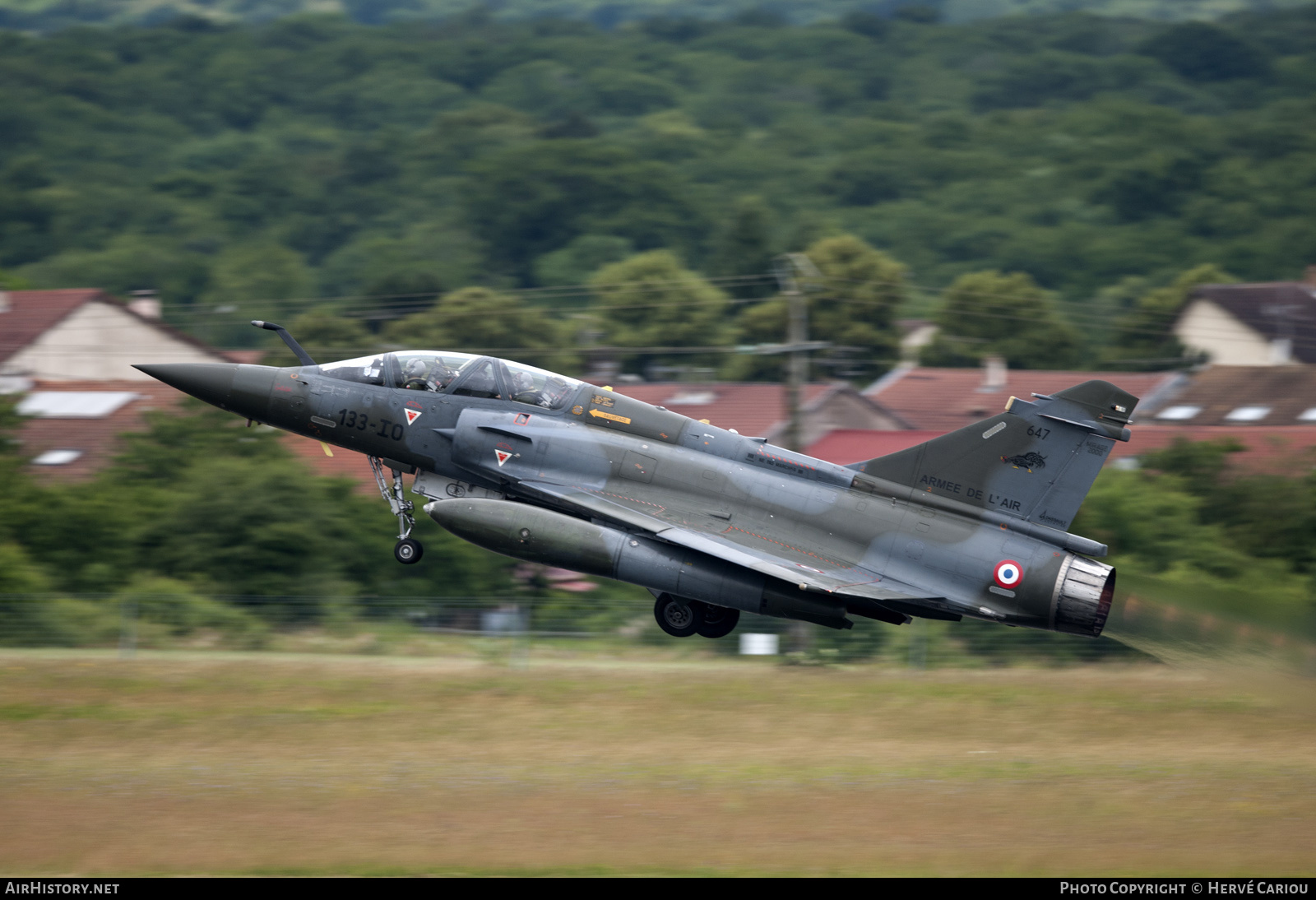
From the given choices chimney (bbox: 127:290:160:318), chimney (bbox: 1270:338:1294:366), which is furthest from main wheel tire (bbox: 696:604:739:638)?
chimney (bbox: 1270:338:1294:366)

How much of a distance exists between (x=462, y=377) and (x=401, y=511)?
2152 mm

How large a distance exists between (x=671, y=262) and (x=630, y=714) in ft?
217

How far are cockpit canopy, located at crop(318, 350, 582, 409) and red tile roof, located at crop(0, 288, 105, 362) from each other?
38544mm

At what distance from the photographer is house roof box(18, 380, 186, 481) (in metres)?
44.9

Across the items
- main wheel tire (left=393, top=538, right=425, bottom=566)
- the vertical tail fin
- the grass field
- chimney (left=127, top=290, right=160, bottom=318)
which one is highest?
chimney (left=127, top=290, right=160, bottom=318)

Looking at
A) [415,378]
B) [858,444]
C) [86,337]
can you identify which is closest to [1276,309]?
[858,444]

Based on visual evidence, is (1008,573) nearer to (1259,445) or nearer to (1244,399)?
(1259,445)

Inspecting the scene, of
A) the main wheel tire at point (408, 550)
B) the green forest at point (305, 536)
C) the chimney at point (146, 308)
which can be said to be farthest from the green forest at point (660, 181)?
the main wheel tire at point (408, 550)

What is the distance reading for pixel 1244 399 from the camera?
192 feet

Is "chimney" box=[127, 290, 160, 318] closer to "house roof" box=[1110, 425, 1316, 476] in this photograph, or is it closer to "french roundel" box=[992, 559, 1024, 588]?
"house roof" box=[1110, 425, 1316, 476]

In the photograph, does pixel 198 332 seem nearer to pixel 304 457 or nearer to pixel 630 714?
pixel 304 457

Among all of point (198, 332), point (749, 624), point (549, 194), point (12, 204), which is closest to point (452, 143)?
point (549, 194)

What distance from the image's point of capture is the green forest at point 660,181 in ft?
258

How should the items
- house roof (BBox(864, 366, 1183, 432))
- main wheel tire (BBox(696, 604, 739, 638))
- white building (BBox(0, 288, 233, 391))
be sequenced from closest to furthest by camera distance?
main wheel tire (BBox(696, 604, 739, 638)) → house roof (BBox(864, 366, 1183, 432)) → white building (BBox(0, 288, 233, 391))
